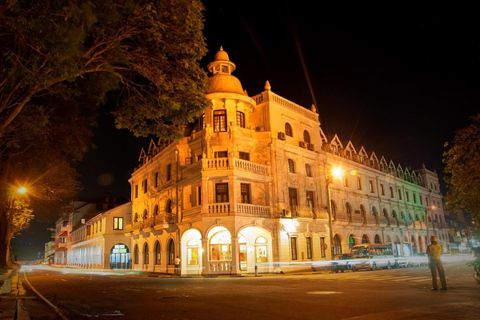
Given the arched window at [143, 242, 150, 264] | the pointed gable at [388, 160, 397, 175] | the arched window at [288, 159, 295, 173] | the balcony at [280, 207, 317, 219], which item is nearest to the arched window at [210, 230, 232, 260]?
the balcony at [280, 207, 317, 219]

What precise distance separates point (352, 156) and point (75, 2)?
42.9 metres

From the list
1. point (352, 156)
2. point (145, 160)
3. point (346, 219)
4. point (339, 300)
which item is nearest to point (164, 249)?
point (145, 160)

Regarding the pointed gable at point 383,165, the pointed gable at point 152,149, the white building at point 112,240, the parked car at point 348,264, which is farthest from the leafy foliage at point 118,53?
the pointed gable at point 383,165

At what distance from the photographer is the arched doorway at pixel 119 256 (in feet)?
173

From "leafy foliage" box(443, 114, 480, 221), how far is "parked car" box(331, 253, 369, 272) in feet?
54.7

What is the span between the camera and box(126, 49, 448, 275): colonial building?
30.3 m

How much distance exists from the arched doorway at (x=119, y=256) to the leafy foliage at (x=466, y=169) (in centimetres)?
4712

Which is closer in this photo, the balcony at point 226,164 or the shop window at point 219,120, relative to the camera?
the balcony at point 226,164

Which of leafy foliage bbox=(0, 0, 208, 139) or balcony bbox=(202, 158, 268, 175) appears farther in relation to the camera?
balcony bbox=(202, 158, 268, 175)

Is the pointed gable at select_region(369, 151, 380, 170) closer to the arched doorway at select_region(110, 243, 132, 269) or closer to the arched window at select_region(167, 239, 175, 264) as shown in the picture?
the arched window at select_region(167, 239, 175, 264)

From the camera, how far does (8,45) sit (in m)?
10.0

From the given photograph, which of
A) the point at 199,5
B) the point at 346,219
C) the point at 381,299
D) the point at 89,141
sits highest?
the point at 199,5

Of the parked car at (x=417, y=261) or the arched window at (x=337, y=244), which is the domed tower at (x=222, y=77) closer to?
the arched window at (x=337, y=244)

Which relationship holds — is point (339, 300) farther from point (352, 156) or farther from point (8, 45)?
point (352, 156)
